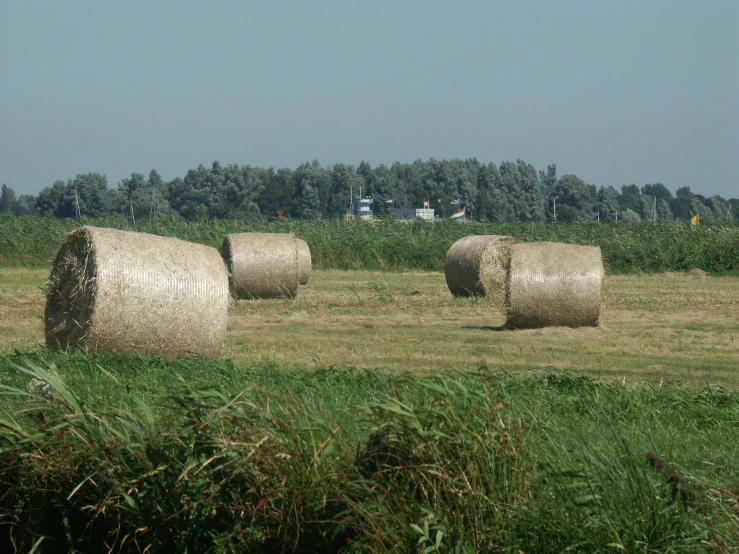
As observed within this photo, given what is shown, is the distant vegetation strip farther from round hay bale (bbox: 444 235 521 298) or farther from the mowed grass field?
round hay bale (bbox: 444 235 521 298)

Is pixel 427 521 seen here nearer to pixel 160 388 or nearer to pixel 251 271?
pixel 160 388

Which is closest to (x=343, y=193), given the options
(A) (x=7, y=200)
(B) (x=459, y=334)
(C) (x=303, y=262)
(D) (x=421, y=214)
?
(D) (x=421, y=214)

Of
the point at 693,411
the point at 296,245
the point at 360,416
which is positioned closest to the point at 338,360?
the point at 693,411

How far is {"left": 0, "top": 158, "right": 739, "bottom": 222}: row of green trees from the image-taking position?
304ft

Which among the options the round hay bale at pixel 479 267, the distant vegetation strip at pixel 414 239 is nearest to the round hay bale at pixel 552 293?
Result: the round hay bale at pixel 479 267

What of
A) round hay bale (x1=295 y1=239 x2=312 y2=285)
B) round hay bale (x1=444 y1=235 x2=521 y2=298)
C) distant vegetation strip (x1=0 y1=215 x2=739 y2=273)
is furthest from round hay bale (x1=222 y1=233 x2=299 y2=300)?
distant vegetation strip (x1=0 y1=215 x2=739 y2=273)

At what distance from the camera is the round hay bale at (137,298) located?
11.1 meters

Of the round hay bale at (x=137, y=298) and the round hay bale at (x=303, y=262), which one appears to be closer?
the round hay bale at (x=137, y=298)

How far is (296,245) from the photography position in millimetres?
22719

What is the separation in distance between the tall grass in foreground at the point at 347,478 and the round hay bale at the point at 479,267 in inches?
616

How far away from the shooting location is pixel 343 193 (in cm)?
9831

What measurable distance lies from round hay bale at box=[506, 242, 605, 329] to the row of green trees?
71.1m

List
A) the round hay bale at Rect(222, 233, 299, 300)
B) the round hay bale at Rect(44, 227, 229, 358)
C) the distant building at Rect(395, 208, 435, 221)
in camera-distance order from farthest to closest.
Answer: the distant building at Rect(395, 208, 435, 221) → the round hay bale at Rect(222, 233, 299, 300) → the round hay bale at Rect(44, 227, 229, 358)

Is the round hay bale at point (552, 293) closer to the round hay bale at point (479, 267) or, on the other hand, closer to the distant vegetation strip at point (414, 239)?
the round hay bale at point (479, 267)
